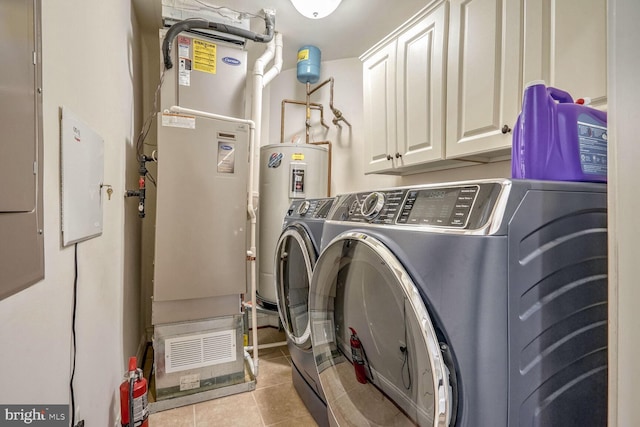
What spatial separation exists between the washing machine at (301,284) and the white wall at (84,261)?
824 mm

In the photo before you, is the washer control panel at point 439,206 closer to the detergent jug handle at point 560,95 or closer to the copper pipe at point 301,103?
the detergent jug handle at point 560,95

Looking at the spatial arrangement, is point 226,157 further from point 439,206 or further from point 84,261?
point 439,206

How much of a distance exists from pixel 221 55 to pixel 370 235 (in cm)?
185

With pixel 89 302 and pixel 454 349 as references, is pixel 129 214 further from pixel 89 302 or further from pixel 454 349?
pixel 454 349

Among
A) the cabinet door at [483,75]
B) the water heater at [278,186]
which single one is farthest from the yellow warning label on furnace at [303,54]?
the cabinet door at [483,75]

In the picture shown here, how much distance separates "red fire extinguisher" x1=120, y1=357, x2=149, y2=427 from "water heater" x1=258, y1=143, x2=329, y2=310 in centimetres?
119

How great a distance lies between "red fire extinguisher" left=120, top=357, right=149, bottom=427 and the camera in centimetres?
118

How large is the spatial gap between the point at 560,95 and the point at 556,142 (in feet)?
0.60

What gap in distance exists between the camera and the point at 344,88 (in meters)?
2.56

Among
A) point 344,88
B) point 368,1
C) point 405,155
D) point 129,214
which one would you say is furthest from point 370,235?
point 344,88

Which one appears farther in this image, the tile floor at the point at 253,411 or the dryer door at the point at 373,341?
the tile floor at the point at 253,411

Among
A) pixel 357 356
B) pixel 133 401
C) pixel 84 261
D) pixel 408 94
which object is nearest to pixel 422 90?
pixel 408 94

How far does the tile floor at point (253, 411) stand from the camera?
1.51 m

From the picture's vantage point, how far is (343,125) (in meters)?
2.58
